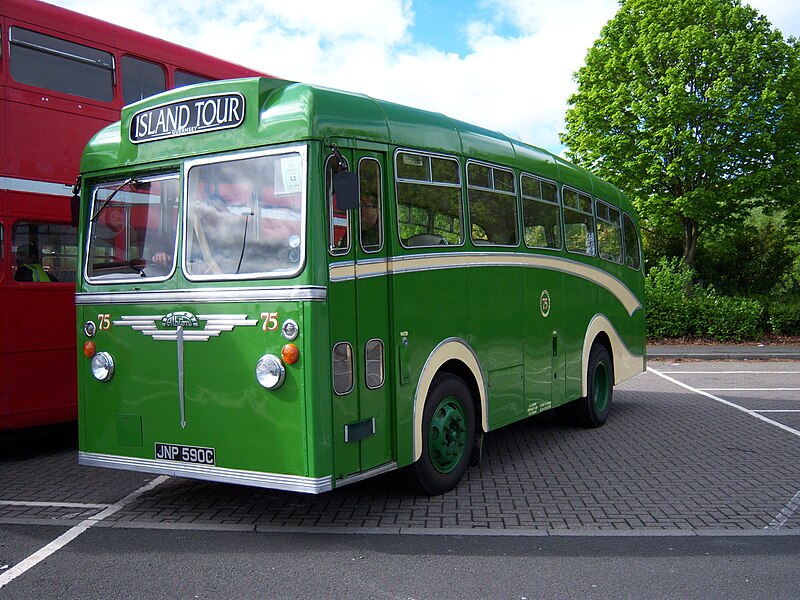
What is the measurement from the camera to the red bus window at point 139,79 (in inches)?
359

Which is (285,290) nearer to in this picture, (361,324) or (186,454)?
(361,324)

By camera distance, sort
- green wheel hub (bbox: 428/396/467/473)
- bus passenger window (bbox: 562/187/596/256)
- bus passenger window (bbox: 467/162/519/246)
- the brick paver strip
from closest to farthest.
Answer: the brick paver strip
green wheel hub (bbox: 428/396/467/473)
bus passenger window (bbox: 467/162/519/246)
bus passenger window (bbox: 562/187/596/256)

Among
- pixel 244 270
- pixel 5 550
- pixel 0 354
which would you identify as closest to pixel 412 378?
pixel 244 270

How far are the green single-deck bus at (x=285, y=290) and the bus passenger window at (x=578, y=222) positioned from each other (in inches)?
87.0

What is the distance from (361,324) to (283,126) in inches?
58.6

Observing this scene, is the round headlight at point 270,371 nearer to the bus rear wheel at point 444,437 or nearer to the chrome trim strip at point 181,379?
the chrome trim strip at point 181,379

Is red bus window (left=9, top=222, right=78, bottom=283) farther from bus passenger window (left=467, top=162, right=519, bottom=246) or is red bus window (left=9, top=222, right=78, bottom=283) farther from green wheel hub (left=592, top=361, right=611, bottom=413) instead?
green wheel hub (left=592, top=361, right=611, bottom=413)

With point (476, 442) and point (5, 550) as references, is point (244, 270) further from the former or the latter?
point (476, 442)

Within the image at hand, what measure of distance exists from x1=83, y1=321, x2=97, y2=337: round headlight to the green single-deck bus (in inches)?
0.5

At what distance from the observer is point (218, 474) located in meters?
5.69

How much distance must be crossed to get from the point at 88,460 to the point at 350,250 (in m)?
2.77

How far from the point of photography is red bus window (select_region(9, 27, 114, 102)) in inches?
316

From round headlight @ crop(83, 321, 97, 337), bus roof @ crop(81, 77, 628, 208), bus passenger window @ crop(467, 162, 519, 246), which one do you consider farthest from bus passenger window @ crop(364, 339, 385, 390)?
round headlight @ crop(83, 321, 97, 337)

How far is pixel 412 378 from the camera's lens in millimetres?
6238
